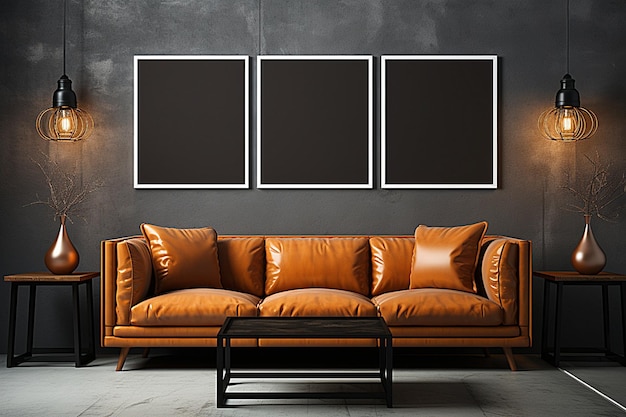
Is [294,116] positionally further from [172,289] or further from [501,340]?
[501,340]

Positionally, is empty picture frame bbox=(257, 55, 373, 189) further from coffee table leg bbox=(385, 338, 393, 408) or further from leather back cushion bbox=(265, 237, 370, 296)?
coffee table leg bbox=(385, 338, 393, 408)

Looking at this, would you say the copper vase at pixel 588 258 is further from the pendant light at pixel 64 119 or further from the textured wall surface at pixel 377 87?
the pendant light at pixel 64 119

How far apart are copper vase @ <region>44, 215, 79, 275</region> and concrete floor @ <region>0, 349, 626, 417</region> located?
62cm

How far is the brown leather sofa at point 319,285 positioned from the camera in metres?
4.74

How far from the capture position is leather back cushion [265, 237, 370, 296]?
5.33 metres

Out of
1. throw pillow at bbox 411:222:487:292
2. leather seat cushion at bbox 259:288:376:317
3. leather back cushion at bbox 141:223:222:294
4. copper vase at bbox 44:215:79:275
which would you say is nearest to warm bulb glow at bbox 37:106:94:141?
copper vase at bbox 44:215:79:275

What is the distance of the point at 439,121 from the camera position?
5.79 metres

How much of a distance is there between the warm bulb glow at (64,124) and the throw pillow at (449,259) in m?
2.57

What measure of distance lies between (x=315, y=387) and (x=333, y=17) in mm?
2781

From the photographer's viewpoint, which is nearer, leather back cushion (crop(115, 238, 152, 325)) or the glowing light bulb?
leather back cushion (crop(115, 238, 152, 325))

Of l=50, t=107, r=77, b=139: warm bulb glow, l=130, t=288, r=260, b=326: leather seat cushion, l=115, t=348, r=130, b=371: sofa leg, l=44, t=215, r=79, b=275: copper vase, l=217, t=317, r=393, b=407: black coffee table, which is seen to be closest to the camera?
l=217, t=317, r=393, b=407: black coffee table

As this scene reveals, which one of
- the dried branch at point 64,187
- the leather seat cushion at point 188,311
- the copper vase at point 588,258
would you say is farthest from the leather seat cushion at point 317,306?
the dried branch at point 64,187

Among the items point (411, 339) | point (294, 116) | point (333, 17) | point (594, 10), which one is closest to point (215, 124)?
point (294, 116)

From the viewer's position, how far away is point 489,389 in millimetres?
4402
